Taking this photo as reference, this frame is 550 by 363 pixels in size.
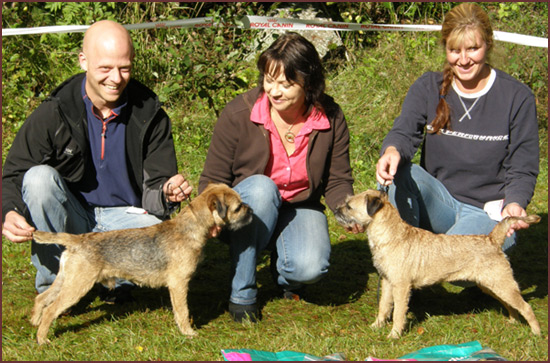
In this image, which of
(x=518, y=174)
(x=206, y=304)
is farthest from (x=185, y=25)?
(x=518, y=174)

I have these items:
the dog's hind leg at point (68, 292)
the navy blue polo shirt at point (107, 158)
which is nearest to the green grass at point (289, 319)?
the dog's hind leg at point (68, 292)

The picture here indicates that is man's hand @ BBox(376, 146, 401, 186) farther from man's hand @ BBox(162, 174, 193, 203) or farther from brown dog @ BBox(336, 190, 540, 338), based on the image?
man's hand @ BBox(162, 174, 193, 203)

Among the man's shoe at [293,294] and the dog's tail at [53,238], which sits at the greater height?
the dog's tail at [53,238]

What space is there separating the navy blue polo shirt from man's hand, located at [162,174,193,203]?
37cm

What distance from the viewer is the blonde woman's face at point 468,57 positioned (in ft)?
15.7

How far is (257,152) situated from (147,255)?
1.23 m

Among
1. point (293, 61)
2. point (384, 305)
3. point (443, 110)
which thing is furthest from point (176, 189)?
point (443, 110)

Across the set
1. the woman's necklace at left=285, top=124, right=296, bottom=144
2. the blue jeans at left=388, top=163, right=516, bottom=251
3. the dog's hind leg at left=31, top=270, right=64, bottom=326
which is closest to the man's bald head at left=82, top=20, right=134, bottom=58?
the woman's necklace at left=285, top=124, right=296, bottom=144

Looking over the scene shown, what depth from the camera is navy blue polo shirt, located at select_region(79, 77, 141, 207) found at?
16.1ft

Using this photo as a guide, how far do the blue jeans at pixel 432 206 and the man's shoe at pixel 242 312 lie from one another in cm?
151

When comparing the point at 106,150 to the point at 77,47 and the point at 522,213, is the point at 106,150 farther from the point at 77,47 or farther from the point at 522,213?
the point at 77,47

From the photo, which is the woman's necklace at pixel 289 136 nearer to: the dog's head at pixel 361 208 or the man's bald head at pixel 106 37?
the dog's head at pixel 361 208

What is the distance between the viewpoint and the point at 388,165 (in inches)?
188

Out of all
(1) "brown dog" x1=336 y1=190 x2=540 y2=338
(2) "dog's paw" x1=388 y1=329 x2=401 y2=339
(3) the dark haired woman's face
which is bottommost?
(2) "dog's paw" x1=388 y1=329 x2=401 y2=339
